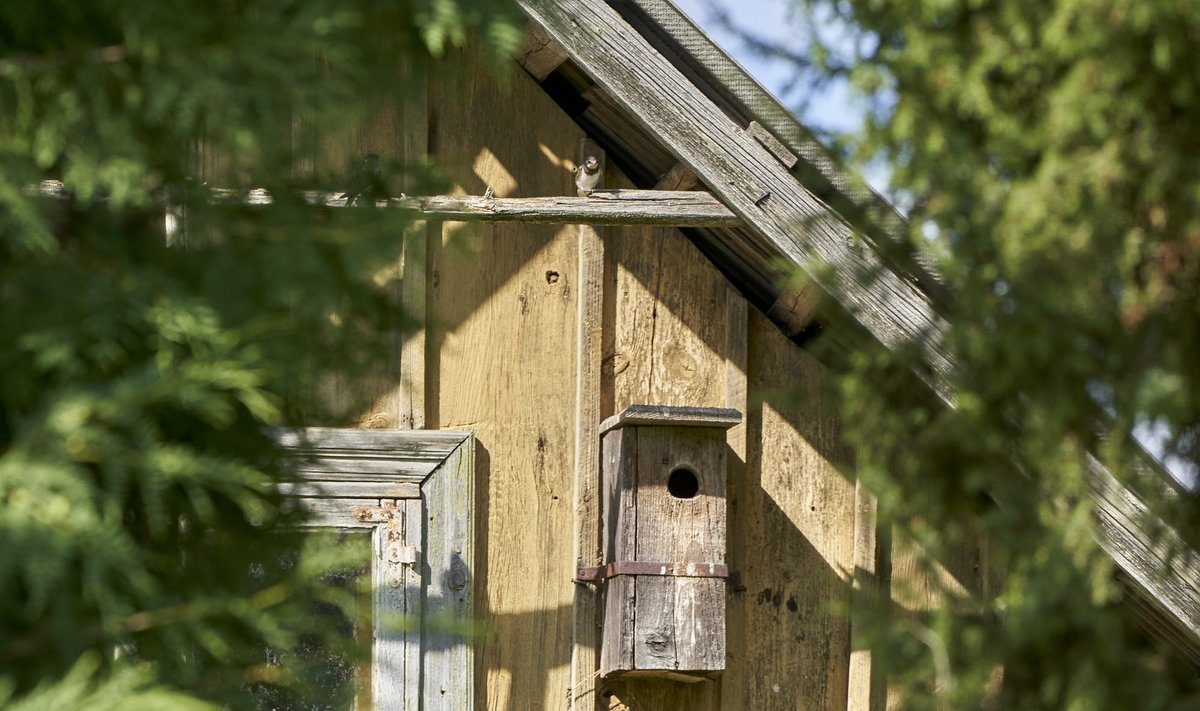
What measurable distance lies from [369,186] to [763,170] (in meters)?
1.70

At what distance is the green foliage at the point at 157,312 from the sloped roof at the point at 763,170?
173 cm

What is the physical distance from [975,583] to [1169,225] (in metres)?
2.88

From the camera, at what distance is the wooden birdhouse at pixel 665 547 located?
4781 millimetres

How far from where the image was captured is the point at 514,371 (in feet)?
17.0

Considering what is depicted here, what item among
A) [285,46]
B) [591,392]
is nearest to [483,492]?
[591,392]

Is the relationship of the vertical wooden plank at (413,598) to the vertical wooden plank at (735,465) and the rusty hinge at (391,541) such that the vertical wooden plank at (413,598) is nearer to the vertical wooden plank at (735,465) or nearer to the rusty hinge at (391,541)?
the rusty hinge at (391,541)

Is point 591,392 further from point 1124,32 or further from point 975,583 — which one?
point 1124,32

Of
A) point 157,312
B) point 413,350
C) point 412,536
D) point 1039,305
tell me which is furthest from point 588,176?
point 157,312

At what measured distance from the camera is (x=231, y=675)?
277 cm

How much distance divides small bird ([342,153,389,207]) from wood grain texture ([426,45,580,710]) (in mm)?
1868

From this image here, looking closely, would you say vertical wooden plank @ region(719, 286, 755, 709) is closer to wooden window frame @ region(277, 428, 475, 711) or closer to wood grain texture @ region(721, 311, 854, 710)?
wood grain texture @ region(721, 311, 854, 710)

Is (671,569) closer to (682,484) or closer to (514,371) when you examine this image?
(682,484)

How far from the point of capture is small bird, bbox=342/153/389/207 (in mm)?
3133

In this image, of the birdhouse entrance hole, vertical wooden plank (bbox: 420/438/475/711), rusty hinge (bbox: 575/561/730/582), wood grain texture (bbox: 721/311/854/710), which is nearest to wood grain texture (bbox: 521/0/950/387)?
wood grain texture (bbox: 721/311/854/710)
